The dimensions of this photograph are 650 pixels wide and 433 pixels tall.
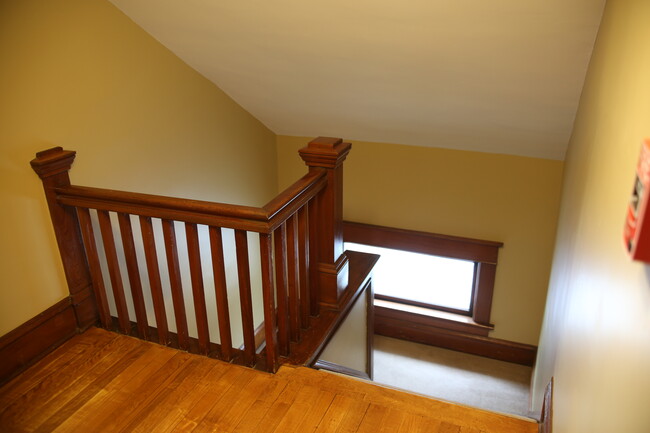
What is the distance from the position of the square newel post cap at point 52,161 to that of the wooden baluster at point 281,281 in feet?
3.22

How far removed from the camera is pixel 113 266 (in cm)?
217

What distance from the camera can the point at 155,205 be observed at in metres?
1.89

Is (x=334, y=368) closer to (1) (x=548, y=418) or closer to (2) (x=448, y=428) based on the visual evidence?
(2) (x=448, y=428)

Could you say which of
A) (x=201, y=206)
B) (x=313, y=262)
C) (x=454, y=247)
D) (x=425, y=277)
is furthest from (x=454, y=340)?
(x=201, y=206)

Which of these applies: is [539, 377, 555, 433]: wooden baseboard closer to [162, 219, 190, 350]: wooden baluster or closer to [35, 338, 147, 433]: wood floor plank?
[162, 219, 190, 350]: wooden baluster

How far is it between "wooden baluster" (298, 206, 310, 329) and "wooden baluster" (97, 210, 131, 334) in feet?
2.54

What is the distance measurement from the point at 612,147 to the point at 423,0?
1.18m

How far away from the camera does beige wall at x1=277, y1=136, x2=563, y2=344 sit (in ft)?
12.7

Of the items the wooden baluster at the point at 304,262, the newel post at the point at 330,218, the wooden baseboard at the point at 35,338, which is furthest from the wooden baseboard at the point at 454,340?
the wooden baseboard at the point at 35,338

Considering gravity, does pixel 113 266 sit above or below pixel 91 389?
above

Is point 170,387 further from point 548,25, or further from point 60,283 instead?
point 548,25

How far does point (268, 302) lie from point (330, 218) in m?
0.56

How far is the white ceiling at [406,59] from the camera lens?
7.20 ft

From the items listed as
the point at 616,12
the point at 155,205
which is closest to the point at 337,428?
the point at 155,205
